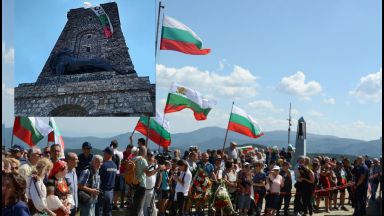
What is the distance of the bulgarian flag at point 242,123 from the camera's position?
1530cm

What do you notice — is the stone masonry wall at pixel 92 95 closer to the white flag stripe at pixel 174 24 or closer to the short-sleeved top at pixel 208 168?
the white flag stripe at pixel 174 24

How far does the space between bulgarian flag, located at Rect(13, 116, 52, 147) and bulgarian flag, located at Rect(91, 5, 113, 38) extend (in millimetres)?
3501

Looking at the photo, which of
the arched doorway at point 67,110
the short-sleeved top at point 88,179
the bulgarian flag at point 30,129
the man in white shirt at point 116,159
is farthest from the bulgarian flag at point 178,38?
the short-sleeved top at point 88,179

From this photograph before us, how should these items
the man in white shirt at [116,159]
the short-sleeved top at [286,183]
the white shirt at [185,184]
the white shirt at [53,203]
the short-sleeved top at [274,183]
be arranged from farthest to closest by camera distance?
the short-sleeved top at [286,183], the short-sleeved top at [274,183], the man in white shirt at [116,159], the white shirt at [185,184], the white shirt at [53,203]

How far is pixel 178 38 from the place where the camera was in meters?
13.1

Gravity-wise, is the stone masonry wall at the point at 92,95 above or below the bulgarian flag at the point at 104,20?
below

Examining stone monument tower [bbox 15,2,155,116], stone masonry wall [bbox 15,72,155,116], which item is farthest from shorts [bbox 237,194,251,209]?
stone monument tower [bbox 15,2,155,116]

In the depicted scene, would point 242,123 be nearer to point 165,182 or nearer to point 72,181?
point 165,182

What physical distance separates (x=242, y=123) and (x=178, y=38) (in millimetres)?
4001

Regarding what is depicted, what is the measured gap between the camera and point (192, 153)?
476 inches

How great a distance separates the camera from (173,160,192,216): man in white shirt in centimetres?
1044

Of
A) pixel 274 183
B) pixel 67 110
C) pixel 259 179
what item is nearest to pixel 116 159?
pixel 259 179

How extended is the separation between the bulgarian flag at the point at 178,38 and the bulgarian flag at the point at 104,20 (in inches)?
92.1

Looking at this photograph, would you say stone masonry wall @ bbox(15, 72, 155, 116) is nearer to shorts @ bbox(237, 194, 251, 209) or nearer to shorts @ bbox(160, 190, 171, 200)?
shorts @ bbox(160, 190, 171, 200)
